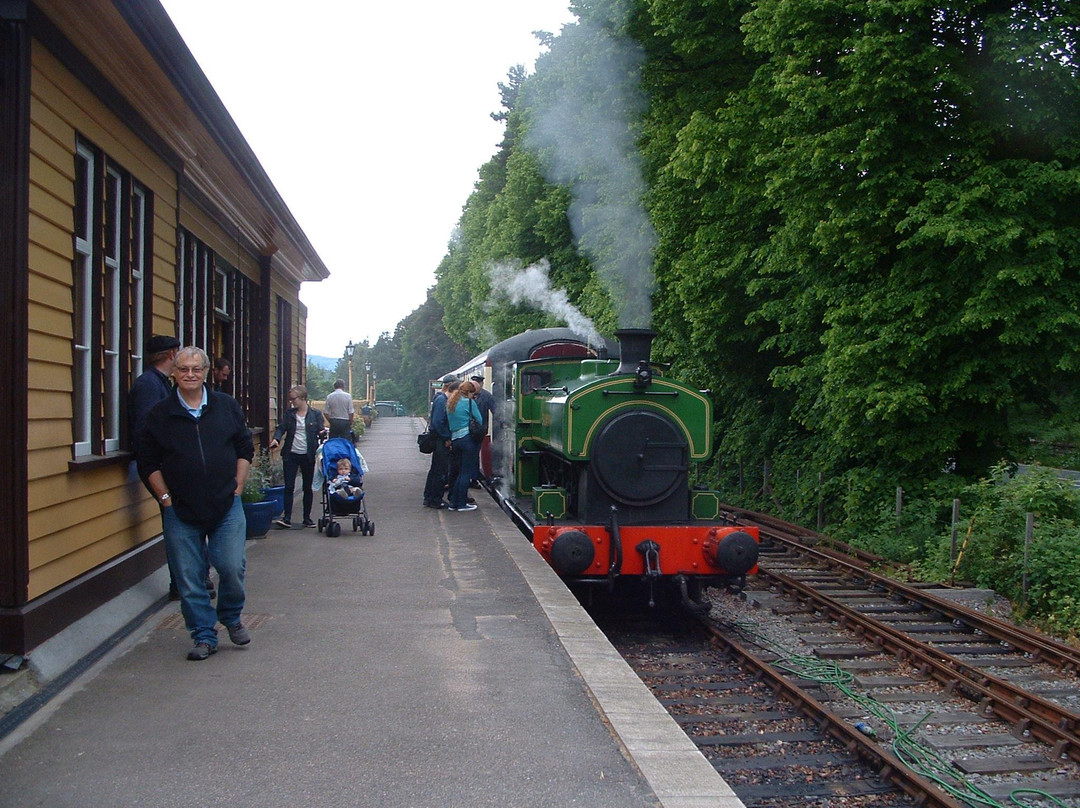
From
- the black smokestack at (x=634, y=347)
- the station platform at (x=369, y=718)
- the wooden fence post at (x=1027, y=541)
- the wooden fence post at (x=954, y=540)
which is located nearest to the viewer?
the station platform at (x=369, y=718)

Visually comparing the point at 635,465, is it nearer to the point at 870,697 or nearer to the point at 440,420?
the point at 870,697

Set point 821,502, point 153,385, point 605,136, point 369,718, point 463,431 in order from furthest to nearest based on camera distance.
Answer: point 605,136
point 821,502
point 463,431
point 153,385
point 369,718

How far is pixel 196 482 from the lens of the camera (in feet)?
17.4

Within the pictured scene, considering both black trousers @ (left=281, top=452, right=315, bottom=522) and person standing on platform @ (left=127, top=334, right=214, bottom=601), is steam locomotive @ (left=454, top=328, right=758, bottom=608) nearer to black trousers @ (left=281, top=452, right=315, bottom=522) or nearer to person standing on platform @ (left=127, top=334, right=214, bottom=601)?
black trousers @ (left=281, top=452, right=315, bottom=522)

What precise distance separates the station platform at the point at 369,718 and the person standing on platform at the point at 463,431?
4744 millimetres

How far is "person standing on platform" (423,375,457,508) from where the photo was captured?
12117 mm

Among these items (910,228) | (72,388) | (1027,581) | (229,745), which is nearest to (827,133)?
(910,228)

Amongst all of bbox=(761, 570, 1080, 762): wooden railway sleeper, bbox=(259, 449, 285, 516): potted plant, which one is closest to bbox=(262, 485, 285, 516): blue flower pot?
bbox=(259, 449, 285, 516): potted plant

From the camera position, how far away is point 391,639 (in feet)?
19.3

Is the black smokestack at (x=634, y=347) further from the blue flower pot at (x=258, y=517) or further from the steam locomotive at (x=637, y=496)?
the blue flower pot at (x=258, y=517)

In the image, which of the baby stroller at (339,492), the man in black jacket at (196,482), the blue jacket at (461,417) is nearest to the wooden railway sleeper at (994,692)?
the man in black jacket at (196,482)

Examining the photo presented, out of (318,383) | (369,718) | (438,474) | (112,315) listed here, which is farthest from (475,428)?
(318,383)

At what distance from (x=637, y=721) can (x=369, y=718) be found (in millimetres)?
1226

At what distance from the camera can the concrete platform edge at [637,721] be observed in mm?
3754
